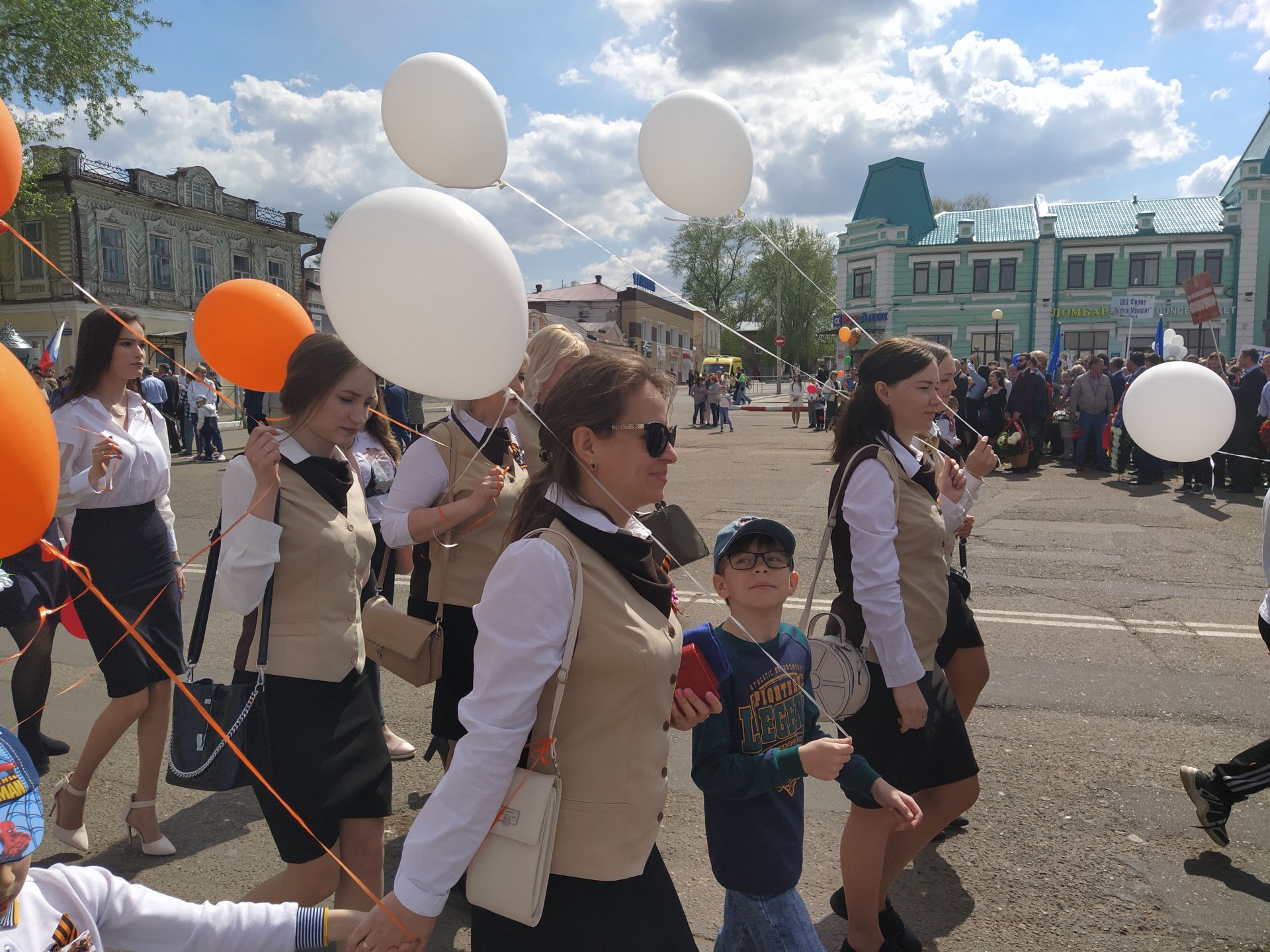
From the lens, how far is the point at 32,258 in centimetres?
3291

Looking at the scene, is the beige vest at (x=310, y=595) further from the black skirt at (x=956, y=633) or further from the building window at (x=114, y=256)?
the building window at (x=114, y=256)

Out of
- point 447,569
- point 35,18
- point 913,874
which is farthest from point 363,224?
point 35,18

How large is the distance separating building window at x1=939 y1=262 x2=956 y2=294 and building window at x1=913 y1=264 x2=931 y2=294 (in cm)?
56

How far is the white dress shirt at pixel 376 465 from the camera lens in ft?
14.9

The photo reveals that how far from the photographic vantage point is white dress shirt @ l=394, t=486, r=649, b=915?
5.41ft

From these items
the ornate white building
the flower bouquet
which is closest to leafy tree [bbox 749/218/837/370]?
the ornate white building

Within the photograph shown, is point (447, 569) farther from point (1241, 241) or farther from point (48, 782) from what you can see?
point (1241, 241)

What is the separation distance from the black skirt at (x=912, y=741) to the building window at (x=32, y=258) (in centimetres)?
3723

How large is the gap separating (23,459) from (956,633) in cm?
312

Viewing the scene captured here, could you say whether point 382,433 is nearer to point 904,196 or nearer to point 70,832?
point 70,832

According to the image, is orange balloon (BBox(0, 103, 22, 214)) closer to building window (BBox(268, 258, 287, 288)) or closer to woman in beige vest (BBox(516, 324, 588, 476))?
woman in beige vest (BBox(516, 324, 588, 476))

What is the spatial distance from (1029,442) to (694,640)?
14630mm

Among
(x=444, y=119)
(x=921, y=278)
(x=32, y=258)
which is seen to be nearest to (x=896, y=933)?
(x=444, y=119)

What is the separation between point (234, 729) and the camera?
97.2 inches
